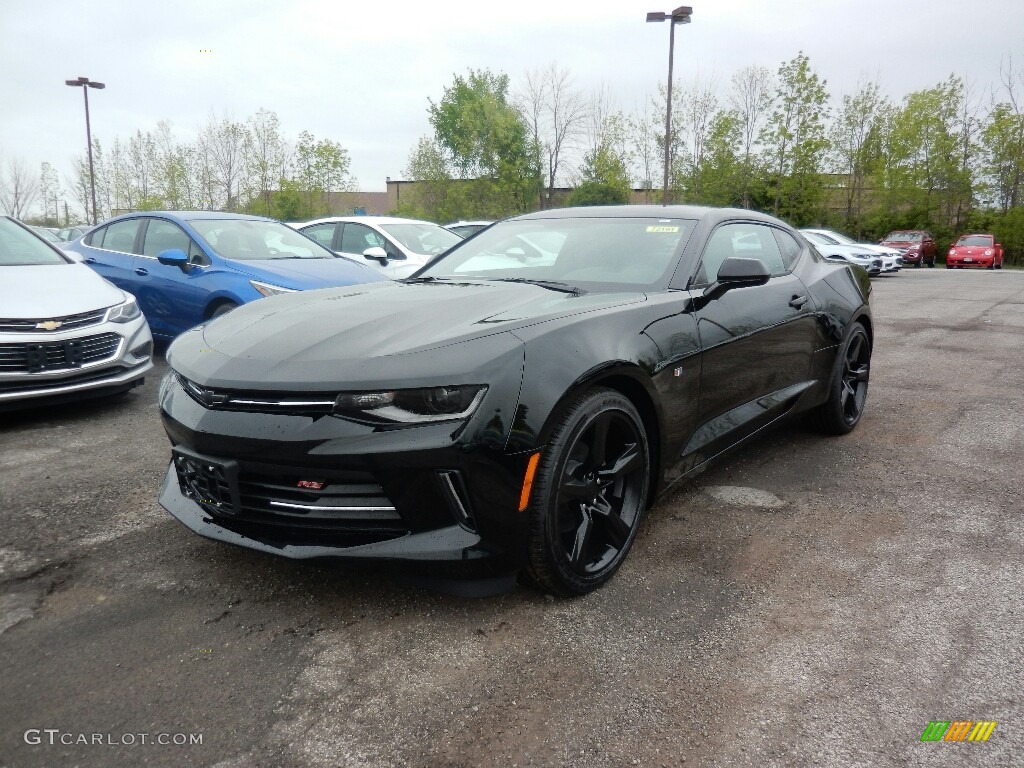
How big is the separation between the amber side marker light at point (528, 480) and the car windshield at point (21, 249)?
16.8 ft

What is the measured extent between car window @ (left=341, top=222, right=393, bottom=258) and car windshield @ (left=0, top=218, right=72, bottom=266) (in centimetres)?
382

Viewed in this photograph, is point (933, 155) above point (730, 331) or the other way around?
Answer: above

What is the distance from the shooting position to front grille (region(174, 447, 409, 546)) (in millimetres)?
2270

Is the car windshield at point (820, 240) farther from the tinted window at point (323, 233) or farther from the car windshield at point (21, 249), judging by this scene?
the car windshield at point (21, 249)

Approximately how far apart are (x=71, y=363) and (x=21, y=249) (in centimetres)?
163

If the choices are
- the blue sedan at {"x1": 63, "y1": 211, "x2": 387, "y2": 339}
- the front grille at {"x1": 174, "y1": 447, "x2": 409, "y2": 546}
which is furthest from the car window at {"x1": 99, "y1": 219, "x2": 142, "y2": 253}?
the front grille at {"x1": 174, "y1": 447, "x2": 409, "y2": 546}

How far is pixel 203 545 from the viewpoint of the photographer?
300 cm

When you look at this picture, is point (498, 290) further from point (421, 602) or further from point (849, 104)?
point (849, 104)

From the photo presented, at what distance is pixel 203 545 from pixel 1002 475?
12.9 ft

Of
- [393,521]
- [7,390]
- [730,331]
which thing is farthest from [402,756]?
[7,390]

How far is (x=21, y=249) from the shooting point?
584cm

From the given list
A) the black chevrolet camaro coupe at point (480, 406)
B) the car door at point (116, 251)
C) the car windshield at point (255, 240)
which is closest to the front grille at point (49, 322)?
the car windshield at point (255, 240)

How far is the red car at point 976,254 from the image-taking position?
29.9 metres

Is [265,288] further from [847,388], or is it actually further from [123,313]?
[847,388]
